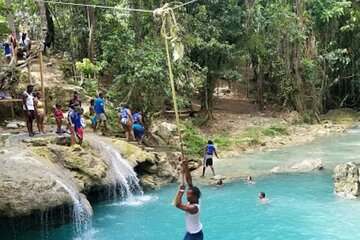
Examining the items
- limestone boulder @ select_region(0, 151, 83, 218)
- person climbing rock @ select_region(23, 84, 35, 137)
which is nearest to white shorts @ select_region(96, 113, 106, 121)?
person climbing rock @ select_region(23, 84, 35, 137)

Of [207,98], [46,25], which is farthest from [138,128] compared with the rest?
[46,25]

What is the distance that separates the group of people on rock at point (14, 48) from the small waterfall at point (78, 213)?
8.13 meters

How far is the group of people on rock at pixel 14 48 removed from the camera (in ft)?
58.9

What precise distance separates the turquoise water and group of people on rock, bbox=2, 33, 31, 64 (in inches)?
301

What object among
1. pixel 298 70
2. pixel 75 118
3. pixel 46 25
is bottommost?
pixel 75 118

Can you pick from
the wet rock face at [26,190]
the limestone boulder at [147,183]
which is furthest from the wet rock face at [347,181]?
the wet rock face at [26,190]

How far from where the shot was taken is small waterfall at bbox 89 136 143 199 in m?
14.3

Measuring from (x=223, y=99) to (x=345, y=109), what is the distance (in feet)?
27.8

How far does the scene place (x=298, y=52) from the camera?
28234 millimetres

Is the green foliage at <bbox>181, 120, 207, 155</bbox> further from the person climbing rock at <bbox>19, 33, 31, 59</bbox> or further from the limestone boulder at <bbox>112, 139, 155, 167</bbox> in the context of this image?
the person climbing rock at <bbox>19, 33, 31, 59</bbox>

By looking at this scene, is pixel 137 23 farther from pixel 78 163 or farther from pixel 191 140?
pixel 78 163

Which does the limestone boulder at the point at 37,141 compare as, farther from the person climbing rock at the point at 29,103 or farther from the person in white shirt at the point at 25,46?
the person in white shirt at the point at 25,46

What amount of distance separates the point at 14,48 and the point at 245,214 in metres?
11.1

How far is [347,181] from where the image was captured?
1416cm
